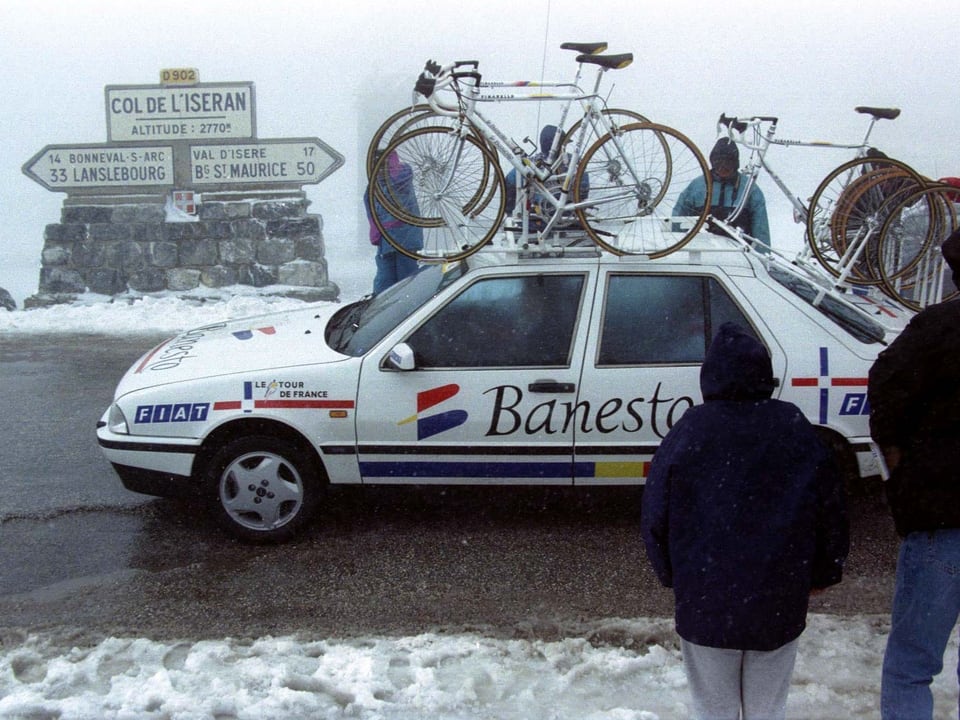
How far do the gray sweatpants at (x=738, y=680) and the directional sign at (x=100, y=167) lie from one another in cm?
1230

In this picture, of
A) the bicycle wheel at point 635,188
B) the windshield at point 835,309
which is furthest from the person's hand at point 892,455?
the bicycle wheel at point 635,188

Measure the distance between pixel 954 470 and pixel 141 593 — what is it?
3317mm

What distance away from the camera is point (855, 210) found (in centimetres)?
521

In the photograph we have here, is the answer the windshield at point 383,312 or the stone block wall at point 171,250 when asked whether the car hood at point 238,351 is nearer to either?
the windshield at point 383,312

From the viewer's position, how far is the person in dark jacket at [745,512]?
2.44 meters

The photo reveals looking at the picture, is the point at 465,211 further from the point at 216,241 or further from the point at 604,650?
the point at 216,241

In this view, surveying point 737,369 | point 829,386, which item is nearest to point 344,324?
point 829,386

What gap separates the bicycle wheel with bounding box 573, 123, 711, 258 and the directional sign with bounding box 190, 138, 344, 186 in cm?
882

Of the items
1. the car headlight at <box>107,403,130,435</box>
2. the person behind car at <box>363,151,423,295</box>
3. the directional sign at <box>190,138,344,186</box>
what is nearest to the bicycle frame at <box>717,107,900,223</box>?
the person behind car at <box>363,151,423,295</box>

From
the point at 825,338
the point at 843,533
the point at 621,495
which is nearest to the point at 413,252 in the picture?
the point at 621,495

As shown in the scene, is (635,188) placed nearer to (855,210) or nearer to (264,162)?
(855,210)

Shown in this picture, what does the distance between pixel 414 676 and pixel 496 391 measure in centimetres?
151

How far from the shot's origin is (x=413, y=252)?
502 centimetres

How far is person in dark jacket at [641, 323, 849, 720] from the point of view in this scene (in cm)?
244
